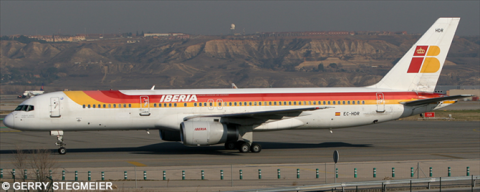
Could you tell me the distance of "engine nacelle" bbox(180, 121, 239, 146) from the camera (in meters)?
30.1

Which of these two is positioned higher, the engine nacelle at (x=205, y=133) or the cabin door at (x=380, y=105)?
the cabin door at (x=380, y=105)

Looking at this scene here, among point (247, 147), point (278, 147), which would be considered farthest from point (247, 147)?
point (278, 147)

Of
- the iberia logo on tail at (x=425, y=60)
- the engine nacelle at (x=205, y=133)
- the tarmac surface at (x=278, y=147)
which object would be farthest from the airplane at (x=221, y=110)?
the tarmac surface at (x=278, y=147)

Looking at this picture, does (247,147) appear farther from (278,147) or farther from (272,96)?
(278,147)

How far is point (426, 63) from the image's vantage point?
118ft

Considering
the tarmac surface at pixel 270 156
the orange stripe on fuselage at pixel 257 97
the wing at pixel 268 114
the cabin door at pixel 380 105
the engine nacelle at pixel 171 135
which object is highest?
the orange stripe on fuselage at pixel 257 97

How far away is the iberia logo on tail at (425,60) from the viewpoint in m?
36.0

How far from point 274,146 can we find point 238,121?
219 inches

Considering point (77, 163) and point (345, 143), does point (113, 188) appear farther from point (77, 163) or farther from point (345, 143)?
point (345, 143)

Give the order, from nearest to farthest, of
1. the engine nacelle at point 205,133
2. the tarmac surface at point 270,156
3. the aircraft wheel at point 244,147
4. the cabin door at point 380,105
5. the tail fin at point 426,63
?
the tarmac surface at point 270,156 → the engine nacelle at point 205,133 → the aircraft wheel at point 244,147 → the cabin door at point 380,105 → the tail fin at point 426,63

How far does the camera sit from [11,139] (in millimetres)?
43219

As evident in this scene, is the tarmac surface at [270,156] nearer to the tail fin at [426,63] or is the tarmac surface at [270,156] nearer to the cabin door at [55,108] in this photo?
the cabin door at [55,108]

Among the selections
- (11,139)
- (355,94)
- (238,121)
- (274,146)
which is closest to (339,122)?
(355,94)

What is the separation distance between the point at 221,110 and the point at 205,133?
310 centimetres
